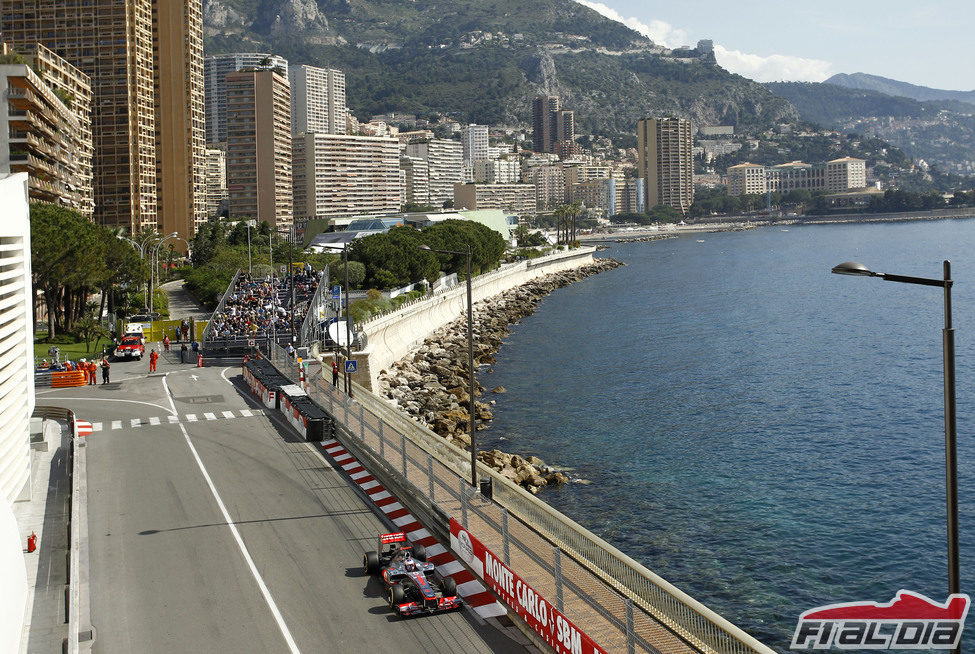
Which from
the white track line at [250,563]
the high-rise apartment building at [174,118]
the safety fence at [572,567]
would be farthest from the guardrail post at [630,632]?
the high-rise apartment building at [174,118]

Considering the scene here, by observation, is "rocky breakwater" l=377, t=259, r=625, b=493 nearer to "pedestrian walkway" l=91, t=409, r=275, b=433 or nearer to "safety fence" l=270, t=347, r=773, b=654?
"pedestrian walkway" l=91, t=409, r=275, b=433

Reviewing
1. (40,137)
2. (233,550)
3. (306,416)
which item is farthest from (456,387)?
(40,137)

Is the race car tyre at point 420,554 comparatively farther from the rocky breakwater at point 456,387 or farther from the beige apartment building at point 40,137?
the beige apartment building at point 40,137

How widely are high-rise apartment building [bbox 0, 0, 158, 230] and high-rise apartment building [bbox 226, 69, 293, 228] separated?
68708 millimetres

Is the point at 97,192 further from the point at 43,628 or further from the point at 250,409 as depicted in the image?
the point at 43,628

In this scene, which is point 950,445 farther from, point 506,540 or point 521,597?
point 506,540

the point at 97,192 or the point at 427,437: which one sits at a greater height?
the point at 97,192

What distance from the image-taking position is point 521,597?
16016 mm

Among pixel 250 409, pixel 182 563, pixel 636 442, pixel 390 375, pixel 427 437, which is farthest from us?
pixel 390 375

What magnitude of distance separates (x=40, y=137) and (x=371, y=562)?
2397 inches

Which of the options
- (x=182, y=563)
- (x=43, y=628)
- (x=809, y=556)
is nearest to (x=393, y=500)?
(x=182, y=563)

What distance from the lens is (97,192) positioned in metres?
120

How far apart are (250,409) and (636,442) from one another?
15828 mm

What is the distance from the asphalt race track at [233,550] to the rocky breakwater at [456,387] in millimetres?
8333
